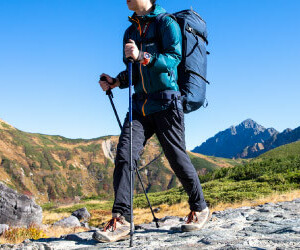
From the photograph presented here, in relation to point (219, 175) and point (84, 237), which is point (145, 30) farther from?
point (219, 175)

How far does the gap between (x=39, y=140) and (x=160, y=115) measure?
603 feet

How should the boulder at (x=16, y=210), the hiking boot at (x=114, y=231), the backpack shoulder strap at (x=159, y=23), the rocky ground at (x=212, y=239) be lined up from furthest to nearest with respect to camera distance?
the boulder at (x=16, y=210) < the backpack shoulder strap at (x=159, y=23) < the hiking boot at (x=114, y=231) < the rocky ground at (x=212, y=239)

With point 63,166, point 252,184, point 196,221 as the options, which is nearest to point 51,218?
point 252,184

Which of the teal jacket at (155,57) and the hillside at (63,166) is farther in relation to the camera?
the hillside at (63,166)

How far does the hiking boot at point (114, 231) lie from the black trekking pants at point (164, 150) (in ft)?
0.24

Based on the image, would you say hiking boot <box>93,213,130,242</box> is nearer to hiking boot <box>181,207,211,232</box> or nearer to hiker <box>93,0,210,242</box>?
hiker <box>93,0,210,242</box>

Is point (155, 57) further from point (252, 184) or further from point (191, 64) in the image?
point (252, 184)

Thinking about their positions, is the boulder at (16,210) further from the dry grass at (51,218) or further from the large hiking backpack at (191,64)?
the large hiking backpack at (191,64)

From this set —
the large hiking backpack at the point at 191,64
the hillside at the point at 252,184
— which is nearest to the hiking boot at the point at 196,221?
the large hiking backpack at the point at 191,64

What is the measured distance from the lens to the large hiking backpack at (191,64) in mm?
4000

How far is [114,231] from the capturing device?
3.68m

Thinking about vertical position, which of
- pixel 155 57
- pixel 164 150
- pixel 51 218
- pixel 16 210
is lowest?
pixel 51 218

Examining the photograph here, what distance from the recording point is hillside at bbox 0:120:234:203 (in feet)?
456

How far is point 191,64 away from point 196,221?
194 centimetres
